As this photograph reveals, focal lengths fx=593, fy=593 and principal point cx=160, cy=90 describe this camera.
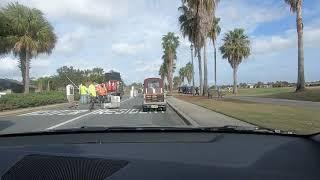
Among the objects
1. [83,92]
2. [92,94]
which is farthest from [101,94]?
[92,94]

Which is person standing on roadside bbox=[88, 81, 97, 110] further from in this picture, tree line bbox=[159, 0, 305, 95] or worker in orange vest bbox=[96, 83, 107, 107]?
tree line bbox=[159, 0, 305, 95]

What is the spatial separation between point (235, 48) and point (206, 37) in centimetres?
3957

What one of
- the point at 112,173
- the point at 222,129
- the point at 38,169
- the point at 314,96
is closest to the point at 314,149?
the point at 222,129

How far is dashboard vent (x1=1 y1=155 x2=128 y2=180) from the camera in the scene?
3.41 metres

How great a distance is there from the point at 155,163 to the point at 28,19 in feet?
180

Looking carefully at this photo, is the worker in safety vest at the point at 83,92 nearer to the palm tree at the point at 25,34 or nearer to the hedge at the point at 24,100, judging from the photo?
the hedge at the point at 24,100

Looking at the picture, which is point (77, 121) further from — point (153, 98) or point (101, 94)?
point (101, 94)

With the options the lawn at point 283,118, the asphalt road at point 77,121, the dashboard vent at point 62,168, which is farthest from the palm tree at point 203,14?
the dashboard vent at point 62,168

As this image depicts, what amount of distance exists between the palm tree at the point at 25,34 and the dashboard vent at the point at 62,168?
52.2m

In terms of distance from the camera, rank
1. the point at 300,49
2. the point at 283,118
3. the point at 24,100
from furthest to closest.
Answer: the point at 300,49 < the point at 24,100 < the point at 283,118

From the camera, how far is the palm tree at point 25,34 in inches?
2181

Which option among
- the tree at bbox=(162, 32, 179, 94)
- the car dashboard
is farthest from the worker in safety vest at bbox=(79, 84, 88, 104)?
the tree at bbox=(162, 32, 179, 94)

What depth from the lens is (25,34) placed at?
56.2m

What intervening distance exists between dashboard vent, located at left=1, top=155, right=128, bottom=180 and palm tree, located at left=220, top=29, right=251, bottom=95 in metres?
98.0
